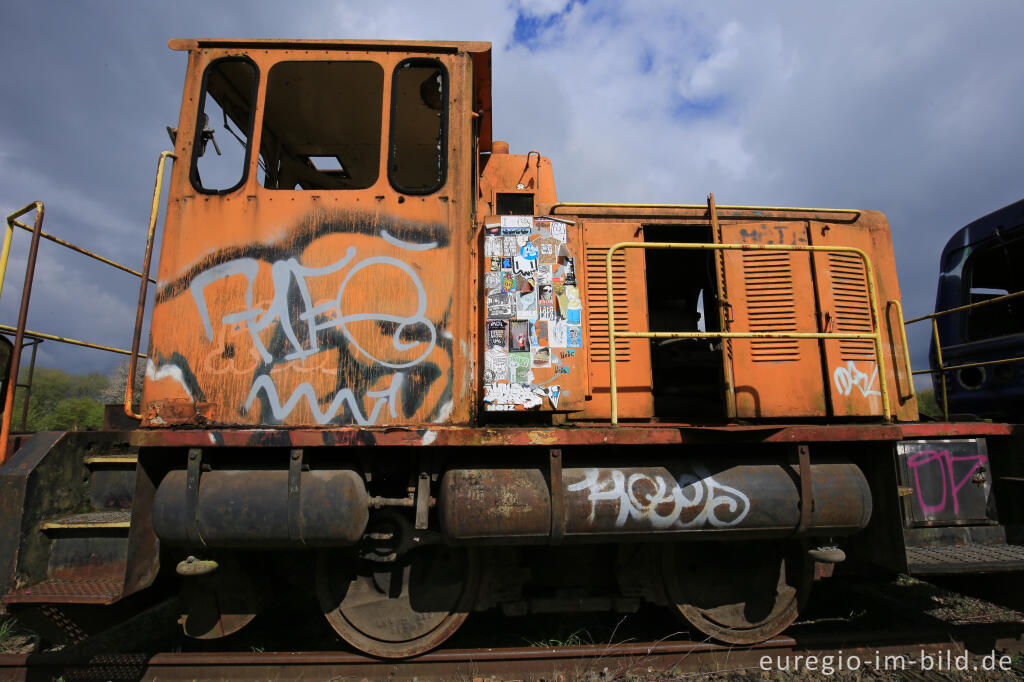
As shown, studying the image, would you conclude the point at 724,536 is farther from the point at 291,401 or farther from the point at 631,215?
the point at 291,401

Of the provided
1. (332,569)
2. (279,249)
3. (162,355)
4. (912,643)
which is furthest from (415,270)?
(912,643)

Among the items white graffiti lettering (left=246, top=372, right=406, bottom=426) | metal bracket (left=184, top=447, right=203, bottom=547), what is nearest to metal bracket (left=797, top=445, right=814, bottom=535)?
white graffiti lettering (left=246, top=372, right=406, bottom=426)

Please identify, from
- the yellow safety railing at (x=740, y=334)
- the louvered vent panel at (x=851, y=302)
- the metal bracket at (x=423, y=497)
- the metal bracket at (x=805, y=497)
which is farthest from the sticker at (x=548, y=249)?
the louvered vent panel at (x=851, y=302)

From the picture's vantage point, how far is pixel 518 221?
3.44m

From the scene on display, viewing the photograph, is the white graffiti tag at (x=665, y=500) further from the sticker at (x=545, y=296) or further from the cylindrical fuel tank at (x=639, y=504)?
the sticker at (x=545, y=296)

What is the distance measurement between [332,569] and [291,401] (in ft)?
4.23

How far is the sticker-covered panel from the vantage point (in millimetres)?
3236

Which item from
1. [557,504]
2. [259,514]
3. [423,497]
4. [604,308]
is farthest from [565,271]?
[259,514]

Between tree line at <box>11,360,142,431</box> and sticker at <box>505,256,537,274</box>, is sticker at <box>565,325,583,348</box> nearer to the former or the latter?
sticker at <box>505,256,537,274</box>

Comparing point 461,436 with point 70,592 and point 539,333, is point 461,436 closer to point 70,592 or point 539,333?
point 539,333

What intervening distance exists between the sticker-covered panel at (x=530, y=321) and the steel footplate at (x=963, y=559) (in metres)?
2.52

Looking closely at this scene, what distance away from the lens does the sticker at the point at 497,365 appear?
10.6 feet

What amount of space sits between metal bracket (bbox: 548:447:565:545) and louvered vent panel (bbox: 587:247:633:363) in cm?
92

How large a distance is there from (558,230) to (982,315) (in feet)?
20.6
